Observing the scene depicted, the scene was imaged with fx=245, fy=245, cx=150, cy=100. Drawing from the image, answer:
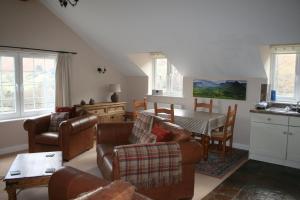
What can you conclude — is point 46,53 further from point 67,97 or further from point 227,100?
point 227,100

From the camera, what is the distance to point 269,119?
4016mm

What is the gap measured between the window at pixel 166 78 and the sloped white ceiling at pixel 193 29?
0.49 metres

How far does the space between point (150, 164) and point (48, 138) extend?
2.34 metres

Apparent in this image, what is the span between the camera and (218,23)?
368 centimetres

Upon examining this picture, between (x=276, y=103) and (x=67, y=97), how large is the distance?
4184 mm

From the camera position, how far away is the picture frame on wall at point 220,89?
4.78m

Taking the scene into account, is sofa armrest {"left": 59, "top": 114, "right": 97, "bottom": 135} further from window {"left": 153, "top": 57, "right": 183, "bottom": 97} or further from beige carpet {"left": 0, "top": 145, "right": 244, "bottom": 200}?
window {"left": 153, "top": 57, "right": 183, "bottom": 97}

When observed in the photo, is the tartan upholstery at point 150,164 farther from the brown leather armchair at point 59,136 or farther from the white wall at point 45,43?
the white wall at point 45,43

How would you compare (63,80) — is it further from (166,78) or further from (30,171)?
(30,171)

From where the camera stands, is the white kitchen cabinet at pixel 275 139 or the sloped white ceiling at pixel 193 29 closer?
the sloped white ceiling at pixel 193 29

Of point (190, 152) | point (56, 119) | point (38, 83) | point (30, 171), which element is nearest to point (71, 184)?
point (30, 171)

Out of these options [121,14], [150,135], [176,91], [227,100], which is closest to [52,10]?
[121,14]

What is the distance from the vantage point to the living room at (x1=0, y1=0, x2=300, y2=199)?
3434 millimetres

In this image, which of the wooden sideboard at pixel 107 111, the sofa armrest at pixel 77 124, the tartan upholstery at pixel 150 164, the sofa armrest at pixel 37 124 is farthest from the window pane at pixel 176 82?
the tartan upholstery at pixel 150 164
